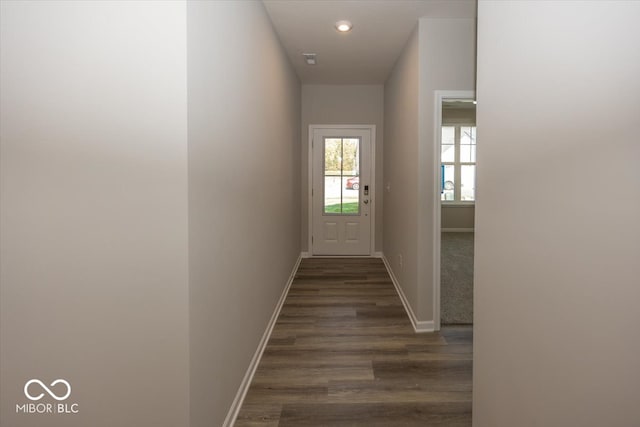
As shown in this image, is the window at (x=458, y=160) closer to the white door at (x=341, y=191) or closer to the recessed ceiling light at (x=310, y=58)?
the white door at (x=341, y=191)

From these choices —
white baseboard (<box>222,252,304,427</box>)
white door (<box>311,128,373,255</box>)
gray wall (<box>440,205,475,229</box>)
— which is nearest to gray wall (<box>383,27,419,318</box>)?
white door (<box>311,128,373,255</box>)

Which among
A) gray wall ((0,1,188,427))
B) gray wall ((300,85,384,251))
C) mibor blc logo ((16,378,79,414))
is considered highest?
gray wall ((300,85,384,251))

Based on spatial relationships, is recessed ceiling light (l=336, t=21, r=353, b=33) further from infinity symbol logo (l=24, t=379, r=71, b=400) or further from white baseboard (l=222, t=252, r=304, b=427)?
infinity symbol logo (l=24, t=379, r=71, b=400)

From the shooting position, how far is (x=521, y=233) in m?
1.23

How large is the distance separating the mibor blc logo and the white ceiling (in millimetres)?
2792

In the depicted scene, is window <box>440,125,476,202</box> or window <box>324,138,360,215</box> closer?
window <box>324,138,360,215</box>

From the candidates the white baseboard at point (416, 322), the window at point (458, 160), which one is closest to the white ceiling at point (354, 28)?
the white baseboard at point (416, 322)

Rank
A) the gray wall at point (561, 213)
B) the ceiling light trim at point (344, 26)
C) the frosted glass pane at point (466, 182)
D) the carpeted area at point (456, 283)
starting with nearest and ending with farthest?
the gray wall at point (561, 213) < the ceiling light trim at point (344, 26) < the carpeted area at point (456, 283) < the frosted glass pane at point (466, 182)

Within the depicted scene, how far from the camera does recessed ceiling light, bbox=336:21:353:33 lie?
3255 millimetres

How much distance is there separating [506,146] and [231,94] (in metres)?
1.38

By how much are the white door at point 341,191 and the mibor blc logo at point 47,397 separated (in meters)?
4.71

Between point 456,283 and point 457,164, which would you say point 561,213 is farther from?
point 457,164

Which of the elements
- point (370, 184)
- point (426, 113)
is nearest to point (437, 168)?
point (426, 113)

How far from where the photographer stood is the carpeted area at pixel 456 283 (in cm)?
353
